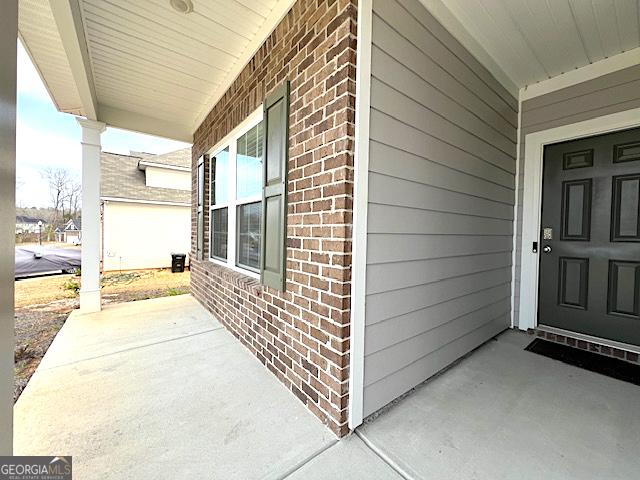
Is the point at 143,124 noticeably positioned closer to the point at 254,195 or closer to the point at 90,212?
the point at 90,212

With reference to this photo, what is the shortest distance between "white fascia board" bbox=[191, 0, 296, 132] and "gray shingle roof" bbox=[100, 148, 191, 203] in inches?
320

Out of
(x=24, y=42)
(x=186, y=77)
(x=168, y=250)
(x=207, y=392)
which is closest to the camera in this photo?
(x=207, y=392)

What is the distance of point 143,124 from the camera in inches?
167

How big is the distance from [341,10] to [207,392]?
2.58m

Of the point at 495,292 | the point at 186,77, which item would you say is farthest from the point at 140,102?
the point at 495,292

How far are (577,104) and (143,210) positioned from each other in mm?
11977

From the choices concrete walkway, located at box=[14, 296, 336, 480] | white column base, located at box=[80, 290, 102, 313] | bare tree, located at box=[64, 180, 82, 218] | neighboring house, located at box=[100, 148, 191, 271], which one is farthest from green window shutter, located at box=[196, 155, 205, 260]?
bare tree, located at box=[64, 180, 82, 218]

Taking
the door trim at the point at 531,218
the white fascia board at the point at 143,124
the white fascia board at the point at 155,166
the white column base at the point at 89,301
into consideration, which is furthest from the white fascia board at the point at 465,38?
the white fascia board at the point at 155,166

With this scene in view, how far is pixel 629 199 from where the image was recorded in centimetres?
248

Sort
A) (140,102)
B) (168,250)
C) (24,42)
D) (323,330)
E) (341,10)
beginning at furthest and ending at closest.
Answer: (168,250) < (140,102) < (24,42) < (323,330) < (341,10)

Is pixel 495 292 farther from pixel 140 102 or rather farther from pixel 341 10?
pixel 140 102

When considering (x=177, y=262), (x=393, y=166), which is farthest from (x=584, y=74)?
(x=177, y=262)

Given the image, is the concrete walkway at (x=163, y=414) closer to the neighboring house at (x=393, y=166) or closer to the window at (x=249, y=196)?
the neighboring house at (x=393, y=166)

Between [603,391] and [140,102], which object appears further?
[140,102]
